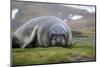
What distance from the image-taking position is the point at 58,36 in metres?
2.62

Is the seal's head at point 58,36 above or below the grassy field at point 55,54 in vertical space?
above

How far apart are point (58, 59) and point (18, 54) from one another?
1.78 feet

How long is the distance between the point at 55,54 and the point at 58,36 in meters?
0.24

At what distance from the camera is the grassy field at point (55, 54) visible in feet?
8.03

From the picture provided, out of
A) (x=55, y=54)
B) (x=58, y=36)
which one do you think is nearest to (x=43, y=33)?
(x=58, y=36)

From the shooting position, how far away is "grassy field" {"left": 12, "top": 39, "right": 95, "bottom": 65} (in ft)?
8.03

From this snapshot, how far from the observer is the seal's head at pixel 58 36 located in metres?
2.59

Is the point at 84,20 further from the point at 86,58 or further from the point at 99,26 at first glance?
the point at 86,58

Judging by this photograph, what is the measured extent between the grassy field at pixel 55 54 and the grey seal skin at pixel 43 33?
76 millimetres

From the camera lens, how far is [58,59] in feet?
8.56

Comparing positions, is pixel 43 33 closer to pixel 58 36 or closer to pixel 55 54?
pixel 58 36

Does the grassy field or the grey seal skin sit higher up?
the grey seal skin

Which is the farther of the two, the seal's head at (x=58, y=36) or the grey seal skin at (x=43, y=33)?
the seal's head at (x=58, y=36)

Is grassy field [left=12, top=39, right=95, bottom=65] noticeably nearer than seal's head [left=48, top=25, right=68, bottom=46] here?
Yes
